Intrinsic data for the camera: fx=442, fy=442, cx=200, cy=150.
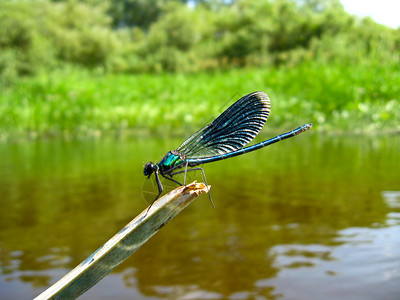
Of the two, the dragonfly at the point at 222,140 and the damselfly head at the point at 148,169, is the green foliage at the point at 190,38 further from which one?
the damselfly head at the point at 148,169

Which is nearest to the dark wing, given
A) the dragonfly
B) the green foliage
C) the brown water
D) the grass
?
the dragonfly

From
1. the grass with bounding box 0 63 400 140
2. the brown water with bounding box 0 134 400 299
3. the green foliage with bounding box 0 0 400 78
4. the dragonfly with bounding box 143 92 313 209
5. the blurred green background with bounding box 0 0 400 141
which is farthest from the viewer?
the green foliage with bounding box 0 0 400 78

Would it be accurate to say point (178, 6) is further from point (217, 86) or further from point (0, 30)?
point (217, 86)

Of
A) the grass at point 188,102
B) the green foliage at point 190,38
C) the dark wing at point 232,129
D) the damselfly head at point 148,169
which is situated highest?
the green foliage at point 190,38

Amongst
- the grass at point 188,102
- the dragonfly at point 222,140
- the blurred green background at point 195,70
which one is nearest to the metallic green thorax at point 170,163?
the dragonfly at point 222,140

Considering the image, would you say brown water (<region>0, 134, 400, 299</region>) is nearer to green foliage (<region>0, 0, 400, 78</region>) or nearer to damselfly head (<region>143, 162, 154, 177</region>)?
damselfly head (<region>143, 162, 154, 177</region>)

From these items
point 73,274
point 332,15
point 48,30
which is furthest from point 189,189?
point 48,30

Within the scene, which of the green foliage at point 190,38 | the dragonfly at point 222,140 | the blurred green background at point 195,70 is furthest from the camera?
the green foliage at point 190,38
